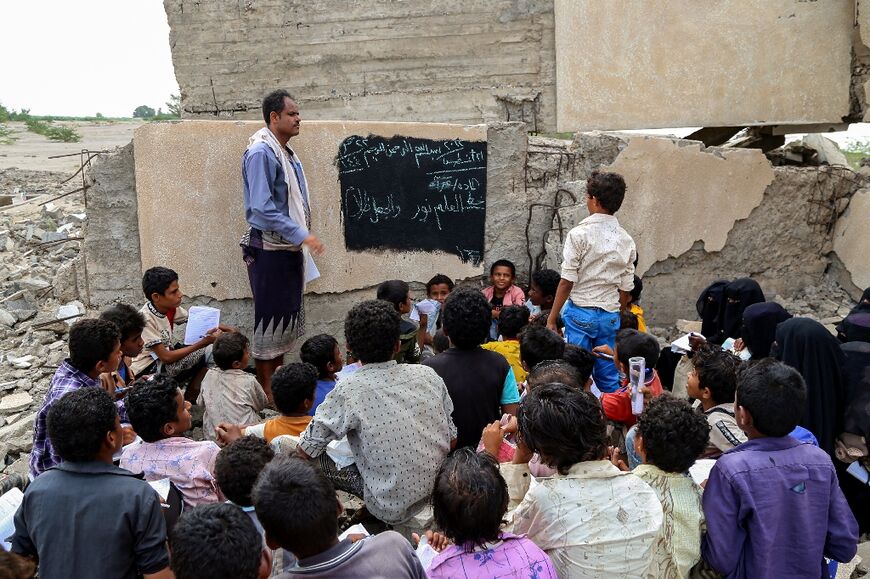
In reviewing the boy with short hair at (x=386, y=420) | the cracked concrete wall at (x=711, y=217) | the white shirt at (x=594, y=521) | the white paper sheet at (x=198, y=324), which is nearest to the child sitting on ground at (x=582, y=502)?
the white shirt at (x=594, y=521)

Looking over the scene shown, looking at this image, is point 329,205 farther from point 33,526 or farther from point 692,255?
point 33,526

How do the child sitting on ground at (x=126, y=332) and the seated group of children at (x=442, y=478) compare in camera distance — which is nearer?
the seated group of children at (x=442, y=478)

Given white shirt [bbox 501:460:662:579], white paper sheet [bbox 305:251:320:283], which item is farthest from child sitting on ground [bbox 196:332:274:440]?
white shirt [bbox 501:460:662:579]

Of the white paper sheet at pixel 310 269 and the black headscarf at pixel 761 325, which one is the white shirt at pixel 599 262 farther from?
the white paper sheet at pixel 310 269

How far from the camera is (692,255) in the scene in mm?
6316

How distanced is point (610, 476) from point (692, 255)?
4.36 metres

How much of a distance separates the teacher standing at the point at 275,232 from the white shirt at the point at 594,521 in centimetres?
241

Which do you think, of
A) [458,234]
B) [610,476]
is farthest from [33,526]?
[458,234]

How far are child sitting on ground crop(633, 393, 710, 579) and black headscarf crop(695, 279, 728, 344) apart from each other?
275cm

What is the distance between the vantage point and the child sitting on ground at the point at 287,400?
338 centimetres

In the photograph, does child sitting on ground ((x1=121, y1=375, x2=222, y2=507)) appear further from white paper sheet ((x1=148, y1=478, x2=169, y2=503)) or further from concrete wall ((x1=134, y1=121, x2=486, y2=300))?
concrete wall ((x1=134, y1=121, x2=486, y2=300))

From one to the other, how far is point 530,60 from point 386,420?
609 cm

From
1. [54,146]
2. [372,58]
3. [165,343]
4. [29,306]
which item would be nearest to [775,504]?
[165,343]

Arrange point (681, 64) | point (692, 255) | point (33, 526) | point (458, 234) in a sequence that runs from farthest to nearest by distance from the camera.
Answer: point (681, 64)
point (692, 255)
point (458, 234)
point (33, 526)
